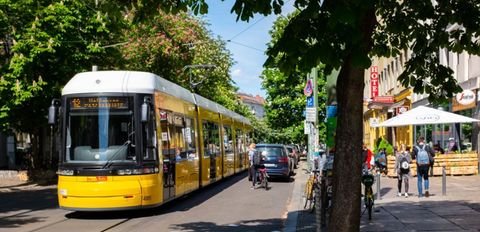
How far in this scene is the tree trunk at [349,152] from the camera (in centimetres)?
664

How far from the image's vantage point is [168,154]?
15719mm

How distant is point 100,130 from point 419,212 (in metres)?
7.23

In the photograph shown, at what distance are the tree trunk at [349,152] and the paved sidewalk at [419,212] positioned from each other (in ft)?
17.0

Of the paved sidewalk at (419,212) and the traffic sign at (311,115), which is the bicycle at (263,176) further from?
the traffic sign at (311,115)

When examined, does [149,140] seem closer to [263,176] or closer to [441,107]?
[441,107]

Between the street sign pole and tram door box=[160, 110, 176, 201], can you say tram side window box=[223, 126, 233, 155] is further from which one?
tram door box=[160, 110, 176, 201]

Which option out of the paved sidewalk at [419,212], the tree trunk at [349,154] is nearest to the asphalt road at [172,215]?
the paved sidewalk at [419,212]

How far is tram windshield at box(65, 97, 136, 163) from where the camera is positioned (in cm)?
1419

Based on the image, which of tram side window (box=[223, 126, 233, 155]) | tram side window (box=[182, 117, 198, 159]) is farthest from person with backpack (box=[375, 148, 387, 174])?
tram side window (box=[182, 117, 198, 159])

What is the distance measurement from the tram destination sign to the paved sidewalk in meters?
4.51

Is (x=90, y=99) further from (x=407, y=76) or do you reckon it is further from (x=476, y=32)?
(x=476, y=32)

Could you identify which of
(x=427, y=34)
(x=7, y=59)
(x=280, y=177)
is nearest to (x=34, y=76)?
(x=7, y=59)

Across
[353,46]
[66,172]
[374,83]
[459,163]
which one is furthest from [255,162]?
[374,83]

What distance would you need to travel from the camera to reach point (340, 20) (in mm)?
5297
